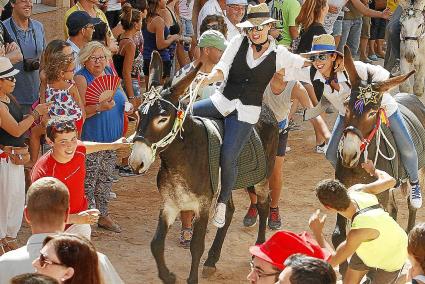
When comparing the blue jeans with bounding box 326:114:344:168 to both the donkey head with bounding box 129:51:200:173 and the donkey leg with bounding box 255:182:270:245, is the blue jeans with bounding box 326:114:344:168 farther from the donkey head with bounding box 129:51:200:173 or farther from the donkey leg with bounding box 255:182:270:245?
the donkey head with bounding box 129:51:200:173

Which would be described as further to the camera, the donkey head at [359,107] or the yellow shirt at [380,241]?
the donkey head at [359,107]

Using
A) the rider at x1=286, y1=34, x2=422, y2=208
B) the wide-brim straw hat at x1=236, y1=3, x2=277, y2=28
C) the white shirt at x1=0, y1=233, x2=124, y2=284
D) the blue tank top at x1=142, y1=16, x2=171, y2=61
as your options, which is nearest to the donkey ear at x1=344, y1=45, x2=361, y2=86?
the rider at x1=286, y1=34, x2=422, y2=208

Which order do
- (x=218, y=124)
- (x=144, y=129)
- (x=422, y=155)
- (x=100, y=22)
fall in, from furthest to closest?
(x=100, y=22)
(x=422, y=155)
(x=218, y=124)
(x=144, y=129)

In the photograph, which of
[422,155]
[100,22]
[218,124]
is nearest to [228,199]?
[218,124]

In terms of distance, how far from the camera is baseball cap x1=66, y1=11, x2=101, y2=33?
971 cm

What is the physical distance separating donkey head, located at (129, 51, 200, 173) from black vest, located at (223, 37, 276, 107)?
33.6 inches

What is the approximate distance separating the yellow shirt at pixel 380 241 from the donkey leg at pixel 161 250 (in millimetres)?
1851

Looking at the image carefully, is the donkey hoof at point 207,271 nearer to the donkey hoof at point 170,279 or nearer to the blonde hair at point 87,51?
the donkey hoof at point 170,279

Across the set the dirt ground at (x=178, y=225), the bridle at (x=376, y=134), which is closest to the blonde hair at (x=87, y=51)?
the dirt ground at (x=178, y=225)

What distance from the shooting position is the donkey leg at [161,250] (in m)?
7.95

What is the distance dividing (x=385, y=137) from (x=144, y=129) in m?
2.25

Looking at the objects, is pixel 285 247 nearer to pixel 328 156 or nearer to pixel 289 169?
pixel 328 156

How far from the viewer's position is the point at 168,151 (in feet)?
25.7

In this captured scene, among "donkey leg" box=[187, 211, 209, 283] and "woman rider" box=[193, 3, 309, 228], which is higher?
"woman rider" box=[193, 3, 309, 228]
